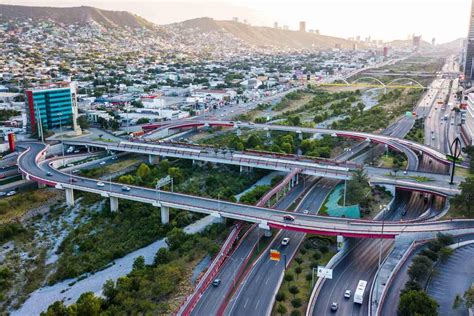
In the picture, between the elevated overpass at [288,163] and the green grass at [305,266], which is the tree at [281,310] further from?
the elevated overpass at [288,163]

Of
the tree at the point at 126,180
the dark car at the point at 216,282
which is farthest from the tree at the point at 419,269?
the tree at the point at 126,180

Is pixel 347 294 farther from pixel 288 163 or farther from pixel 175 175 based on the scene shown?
pixel 175 175

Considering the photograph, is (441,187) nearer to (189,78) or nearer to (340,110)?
(340,110)

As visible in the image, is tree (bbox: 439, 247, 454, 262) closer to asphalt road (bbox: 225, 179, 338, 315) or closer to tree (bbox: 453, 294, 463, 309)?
tree (bbox: 453, 294, 463, 309)

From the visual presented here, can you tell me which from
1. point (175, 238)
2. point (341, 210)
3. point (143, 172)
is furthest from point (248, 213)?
point (143, 172)

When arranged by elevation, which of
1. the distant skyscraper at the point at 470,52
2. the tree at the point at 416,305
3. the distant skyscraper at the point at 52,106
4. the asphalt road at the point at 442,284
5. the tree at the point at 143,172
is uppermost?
the distant skyscraper at the point at 470,52
